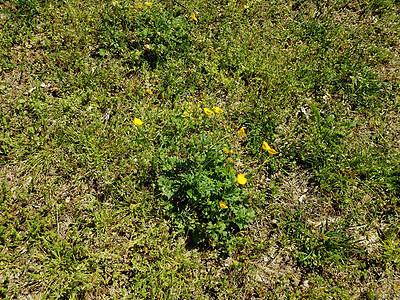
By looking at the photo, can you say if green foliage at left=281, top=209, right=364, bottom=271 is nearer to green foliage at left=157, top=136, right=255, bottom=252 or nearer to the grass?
the grass

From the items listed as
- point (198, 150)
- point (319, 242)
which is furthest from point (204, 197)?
point (319, 242)

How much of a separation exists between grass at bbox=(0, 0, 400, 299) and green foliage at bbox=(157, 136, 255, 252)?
2 centimetres

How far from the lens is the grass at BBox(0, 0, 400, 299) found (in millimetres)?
2811

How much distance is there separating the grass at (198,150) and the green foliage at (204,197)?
0.07ft

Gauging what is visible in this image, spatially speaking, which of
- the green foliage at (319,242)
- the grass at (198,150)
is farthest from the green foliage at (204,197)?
the green foliage at (319,242)

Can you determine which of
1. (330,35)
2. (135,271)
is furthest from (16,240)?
(330,35)

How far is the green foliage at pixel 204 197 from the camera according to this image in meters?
2.89

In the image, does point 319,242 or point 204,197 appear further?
point 319,242

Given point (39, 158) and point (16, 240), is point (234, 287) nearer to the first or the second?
point (16, 240)

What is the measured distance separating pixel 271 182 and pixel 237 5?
3.04 m

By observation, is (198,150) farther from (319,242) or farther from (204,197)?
(319,242)

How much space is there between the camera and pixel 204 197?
296cm

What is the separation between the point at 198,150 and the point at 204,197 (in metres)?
0.51

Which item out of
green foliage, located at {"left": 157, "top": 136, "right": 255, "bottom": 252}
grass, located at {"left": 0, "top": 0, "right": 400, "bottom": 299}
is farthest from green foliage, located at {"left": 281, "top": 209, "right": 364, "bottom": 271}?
green foliage, located at {"left": 157, "top": 136, "right": 255, "bottom": 252}
